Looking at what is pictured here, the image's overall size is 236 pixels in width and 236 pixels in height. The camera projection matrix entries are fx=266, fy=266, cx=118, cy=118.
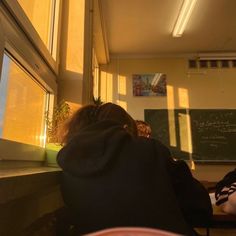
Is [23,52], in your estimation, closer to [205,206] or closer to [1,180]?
[1,180]

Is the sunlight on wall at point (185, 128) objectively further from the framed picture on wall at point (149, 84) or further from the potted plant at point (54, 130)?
the potted plant at point (54, 130)

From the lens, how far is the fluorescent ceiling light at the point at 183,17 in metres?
3.52

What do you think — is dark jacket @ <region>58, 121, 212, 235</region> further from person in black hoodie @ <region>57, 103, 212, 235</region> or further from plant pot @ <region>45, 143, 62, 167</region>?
plant pot @ <region>45, 143, 62, 167</region>

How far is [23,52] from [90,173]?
85cm

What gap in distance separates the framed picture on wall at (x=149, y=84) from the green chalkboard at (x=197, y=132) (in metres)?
0.35

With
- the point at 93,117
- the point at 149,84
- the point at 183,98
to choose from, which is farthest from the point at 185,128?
the point at 93,117

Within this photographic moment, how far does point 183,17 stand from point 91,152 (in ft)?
11.3

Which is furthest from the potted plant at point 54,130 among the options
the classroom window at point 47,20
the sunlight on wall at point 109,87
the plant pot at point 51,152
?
the sunlight on wall at point 109,87

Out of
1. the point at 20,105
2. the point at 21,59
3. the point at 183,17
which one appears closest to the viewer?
the point at 21,59

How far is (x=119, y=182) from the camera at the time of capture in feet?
3.02

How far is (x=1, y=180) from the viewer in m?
0.65

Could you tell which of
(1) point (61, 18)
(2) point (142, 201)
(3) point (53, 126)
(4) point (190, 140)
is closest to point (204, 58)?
(4) point (190, 140)

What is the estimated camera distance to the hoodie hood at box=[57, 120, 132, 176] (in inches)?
36.4

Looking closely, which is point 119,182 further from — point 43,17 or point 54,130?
point 43,17
